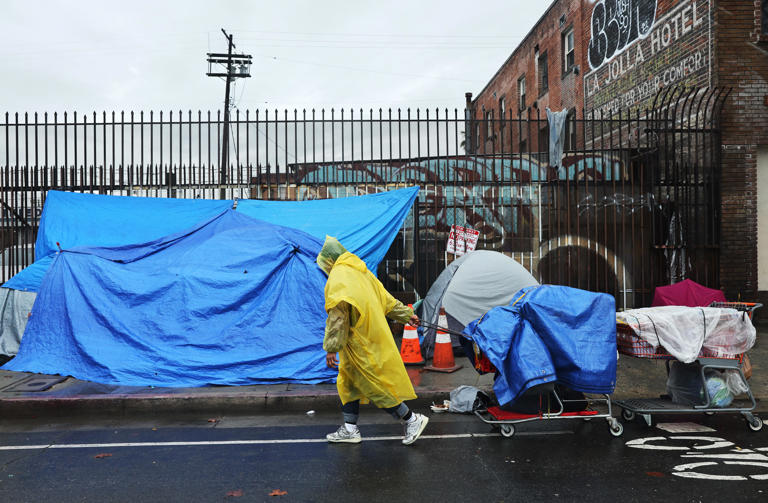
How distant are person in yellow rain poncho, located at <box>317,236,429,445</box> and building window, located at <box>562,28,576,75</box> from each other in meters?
15.1

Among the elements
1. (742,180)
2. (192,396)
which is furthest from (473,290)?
(742,180)

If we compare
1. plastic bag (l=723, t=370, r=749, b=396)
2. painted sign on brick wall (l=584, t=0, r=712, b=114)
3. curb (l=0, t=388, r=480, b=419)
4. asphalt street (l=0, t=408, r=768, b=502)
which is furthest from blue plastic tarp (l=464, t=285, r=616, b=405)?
painted sign on brick wall (l=584, t=0, r=712, b=114)

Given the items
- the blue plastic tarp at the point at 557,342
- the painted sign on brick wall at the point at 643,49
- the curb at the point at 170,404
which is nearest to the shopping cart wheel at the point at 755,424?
the blue plastic tarp at the point at 557,342

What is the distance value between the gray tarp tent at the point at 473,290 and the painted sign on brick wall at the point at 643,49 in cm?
576

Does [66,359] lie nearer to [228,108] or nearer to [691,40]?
[691,40]

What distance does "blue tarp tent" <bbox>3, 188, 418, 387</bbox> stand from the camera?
23.2 feet

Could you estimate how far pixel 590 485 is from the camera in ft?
13.2

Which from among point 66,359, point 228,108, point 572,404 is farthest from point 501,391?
point 228,108

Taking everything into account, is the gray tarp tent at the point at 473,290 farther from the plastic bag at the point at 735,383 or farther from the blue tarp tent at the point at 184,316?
the plastic bag at the point at 735,383

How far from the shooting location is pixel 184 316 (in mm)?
7328

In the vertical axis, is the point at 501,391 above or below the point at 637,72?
below

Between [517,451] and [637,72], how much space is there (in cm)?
1106

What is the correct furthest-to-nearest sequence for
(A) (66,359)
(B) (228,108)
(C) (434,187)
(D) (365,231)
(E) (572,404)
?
(B) (228,108) → (C) (434,187) → (D) (365,231) → (A) (66,359) → (E) (572,404)

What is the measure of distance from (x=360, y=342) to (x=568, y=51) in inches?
635
